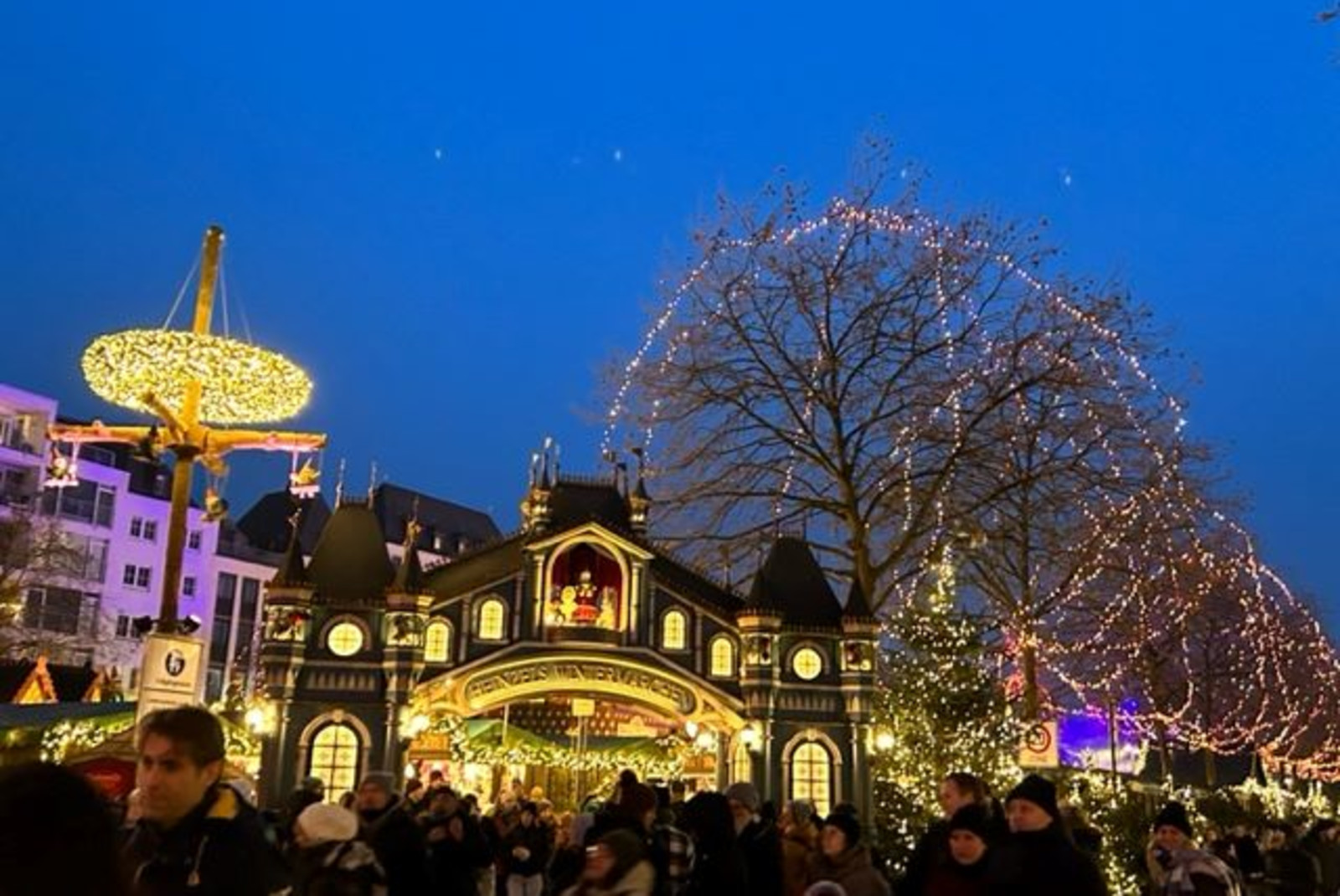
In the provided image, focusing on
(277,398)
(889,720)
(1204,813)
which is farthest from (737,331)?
(1204,813)

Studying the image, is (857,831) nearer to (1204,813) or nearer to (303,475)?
(303,475)

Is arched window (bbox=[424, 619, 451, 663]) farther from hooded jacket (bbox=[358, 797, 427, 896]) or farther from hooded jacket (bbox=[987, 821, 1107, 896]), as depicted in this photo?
hooded jacket (bbox=[987, 821, 1107, 896])

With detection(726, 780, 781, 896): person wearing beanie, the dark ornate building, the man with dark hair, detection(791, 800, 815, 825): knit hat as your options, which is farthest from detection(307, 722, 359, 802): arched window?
the man with dark hair

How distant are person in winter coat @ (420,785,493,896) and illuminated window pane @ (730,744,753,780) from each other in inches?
723

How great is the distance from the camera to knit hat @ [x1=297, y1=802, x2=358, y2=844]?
584cm

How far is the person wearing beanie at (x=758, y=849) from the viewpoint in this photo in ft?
28.9

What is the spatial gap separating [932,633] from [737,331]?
745 cm

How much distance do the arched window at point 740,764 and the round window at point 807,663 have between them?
2072mm

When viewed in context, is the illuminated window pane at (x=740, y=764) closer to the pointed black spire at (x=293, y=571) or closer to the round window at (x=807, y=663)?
the round window at (x=807, y=663)

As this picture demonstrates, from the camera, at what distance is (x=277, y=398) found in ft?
59.3

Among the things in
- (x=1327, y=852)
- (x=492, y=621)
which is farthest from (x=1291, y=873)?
(x=492, y=621)

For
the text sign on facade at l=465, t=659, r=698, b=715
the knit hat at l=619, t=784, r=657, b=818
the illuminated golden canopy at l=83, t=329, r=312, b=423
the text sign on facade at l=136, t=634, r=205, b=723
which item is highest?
the illuminated golden canopy at l=83, t=329, r=312, b=423

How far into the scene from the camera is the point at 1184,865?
23.8ft

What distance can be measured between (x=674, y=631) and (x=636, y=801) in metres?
20.4
